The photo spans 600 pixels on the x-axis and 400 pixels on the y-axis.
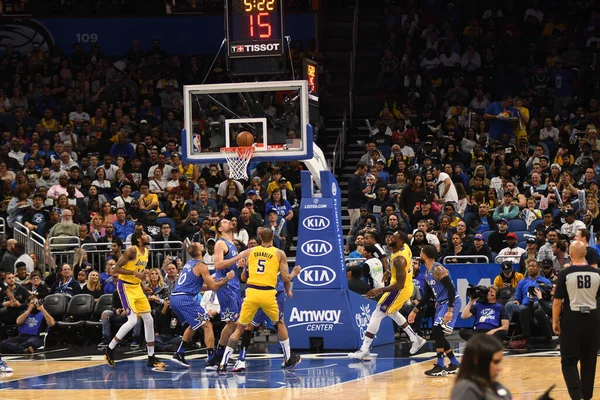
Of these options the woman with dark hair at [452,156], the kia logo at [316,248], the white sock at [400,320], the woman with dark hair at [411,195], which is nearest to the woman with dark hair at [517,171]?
the woman with dark hair at [452,156]

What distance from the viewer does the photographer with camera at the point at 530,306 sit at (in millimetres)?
18547

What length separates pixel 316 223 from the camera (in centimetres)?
1873

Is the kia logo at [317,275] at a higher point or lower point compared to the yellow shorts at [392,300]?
higher

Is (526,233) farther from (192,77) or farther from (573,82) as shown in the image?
(192,77)

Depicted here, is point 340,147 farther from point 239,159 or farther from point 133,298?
point 133,298

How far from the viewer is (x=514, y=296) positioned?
19406 mm

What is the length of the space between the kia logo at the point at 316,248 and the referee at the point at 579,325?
7091mm

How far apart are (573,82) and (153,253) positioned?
39.6 feet

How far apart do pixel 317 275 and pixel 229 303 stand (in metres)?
2.35

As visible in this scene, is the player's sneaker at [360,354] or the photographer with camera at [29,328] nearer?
the player's sneaker at [360,354]

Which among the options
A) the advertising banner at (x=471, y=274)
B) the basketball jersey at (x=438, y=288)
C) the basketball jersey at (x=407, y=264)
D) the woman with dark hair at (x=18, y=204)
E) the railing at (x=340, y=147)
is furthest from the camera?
the railing at (x=340, y=147)

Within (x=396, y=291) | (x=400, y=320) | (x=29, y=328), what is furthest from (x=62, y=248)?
(x=396, y=291)

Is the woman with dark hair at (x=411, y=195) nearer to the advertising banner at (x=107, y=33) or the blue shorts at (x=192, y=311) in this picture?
the blue shorts at (x=192, y=311)

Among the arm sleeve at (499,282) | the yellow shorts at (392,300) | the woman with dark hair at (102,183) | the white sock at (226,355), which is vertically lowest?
the white sock at (226,355)
